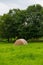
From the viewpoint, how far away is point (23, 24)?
62031 mm

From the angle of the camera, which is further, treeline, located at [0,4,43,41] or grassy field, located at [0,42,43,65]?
treeline, located at [0,4,43,41]

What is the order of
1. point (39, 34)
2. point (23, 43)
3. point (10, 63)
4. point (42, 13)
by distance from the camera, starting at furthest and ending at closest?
point (42, 13) < point (39, 34) < point (23, 43) < point (10, 63)

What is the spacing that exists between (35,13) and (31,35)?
6771 mm

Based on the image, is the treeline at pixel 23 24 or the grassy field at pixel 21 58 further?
the treeline at pixel 23 24

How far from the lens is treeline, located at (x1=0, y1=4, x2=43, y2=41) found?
196 feet

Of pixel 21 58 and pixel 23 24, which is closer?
pixel 21 58

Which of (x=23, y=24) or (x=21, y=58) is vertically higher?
(x=23, y=24)

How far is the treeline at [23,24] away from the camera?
59.8 meters

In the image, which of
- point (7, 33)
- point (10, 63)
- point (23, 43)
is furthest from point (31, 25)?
point (10, 63)

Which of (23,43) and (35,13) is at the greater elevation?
(35,13)

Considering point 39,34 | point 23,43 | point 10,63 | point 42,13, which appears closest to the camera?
point 10,63

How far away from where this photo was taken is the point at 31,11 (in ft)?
215

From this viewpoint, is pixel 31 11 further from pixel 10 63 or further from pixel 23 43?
pixel 10 63

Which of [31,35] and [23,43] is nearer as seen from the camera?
[23,43]
